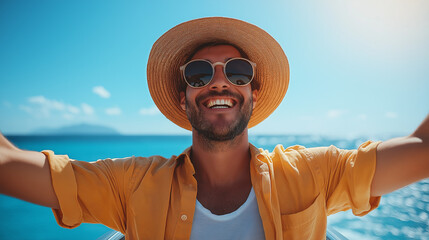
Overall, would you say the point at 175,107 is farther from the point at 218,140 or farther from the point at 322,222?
the point at 322,222

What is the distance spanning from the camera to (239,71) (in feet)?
7.09

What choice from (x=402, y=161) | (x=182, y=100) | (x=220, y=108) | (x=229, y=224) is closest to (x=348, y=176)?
(x=402, y=161)

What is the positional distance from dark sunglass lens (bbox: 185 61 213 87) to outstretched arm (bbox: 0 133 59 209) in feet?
4.22

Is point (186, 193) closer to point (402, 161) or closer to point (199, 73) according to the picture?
point (199, 73)

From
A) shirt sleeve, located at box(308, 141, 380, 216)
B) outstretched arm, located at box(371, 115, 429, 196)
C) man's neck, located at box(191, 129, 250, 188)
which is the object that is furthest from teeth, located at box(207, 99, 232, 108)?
outstretched arm, located at box(371, 115, 429, 196)

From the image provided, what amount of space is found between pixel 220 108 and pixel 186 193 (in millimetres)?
791

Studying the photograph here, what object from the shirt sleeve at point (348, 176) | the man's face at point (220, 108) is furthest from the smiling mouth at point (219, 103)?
the shirt sleeve at point (348, 176)

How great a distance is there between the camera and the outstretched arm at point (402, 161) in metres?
1.35

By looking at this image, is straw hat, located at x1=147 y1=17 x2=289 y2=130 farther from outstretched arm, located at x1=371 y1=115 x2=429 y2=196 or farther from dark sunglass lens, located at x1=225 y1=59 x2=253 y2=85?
outstretched arm, located at x1=371 y1=115 x2=429 y2=196

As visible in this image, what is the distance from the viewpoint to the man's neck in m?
2.11

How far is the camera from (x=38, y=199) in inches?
54.9

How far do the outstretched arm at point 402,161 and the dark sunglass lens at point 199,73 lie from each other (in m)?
1.43

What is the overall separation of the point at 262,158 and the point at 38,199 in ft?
5.22

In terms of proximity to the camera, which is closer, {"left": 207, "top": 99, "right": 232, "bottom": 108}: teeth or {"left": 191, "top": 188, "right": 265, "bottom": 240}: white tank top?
{"left": 191, "top": 188, "right": 265, "bottom": 240}: white tank top
